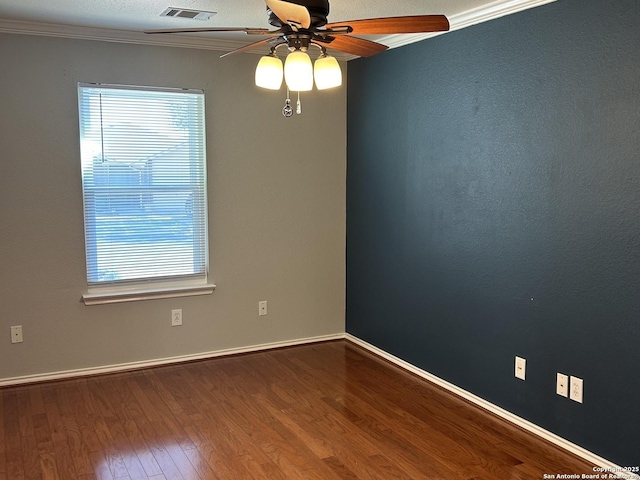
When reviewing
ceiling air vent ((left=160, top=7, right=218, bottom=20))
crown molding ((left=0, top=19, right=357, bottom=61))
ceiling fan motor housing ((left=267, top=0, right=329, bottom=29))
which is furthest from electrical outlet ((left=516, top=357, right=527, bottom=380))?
crown molding ((left=0, top=19, right=357, bottom=61))

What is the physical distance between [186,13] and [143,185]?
4.08 feet

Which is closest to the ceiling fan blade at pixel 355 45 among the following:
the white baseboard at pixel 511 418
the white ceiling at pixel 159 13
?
the white ceiling at pixel 159 13

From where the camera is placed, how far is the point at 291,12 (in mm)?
1997

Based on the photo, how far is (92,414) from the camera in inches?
136

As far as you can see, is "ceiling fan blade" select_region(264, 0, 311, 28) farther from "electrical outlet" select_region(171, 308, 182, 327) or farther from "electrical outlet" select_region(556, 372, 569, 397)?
"electrical outlet" select_region(171, 308, 182, 327)

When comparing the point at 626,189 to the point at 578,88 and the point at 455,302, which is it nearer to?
the point at 578,88

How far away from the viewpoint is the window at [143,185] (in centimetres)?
397

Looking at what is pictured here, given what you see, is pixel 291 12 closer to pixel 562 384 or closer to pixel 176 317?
pixel 562 384

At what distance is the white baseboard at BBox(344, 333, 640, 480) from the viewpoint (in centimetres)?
284

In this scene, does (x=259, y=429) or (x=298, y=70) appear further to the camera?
(x=259, y=429)

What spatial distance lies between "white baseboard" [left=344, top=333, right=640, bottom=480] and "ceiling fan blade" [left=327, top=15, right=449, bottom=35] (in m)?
2.13

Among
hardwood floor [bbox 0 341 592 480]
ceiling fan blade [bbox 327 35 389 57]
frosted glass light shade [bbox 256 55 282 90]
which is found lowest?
hardwood floor [bbox 0 341 592 480]

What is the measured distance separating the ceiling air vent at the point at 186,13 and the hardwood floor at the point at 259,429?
2.29 meters

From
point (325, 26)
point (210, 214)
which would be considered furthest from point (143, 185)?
point (325, 26)
